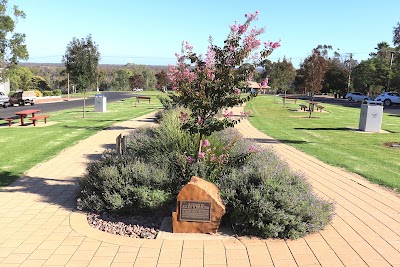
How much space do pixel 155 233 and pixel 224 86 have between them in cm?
249

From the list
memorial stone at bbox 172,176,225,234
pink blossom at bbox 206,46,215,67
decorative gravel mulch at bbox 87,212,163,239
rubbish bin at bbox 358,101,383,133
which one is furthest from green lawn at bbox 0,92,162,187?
rubbish bin at bbox 358,101,383,133

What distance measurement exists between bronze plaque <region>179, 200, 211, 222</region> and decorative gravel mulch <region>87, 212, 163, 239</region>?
18.8 inches

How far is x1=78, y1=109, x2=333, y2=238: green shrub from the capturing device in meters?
4.95

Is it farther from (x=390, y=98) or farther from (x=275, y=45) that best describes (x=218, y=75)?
(x=390, y=98)

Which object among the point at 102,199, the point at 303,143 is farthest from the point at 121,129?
the point at 102,199

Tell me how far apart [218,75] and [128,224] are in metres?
2.69

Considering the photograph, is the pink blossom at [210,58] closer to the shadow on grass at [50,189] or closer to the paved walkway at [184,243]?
the paved walkway at [184,243]

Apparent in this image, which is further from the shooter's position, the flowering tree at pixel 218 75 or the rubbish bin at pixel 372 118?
the rubbish bin at pixel 372 118

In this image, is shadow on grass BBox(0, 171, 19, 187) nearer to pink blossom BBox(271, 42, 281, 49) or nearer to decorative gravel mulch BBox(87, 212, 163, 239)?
decorative gravel mulch BBox(87, 212, 163, 239)

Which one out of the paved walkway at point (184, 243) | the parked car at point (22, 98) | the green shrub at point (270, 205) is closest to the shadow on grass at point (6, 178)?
the paved walkway at point (184, 243)

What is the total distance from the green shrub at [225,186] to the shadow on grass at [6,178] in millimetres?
2171

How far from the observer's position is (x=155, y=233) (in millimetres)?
5090

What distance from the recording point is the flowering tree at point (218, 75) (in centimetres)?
572

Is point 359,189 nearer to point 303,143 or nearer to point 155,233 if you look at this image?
point 155,233
